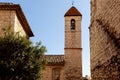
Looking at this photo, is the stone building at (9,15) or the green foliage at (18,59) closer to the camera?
the green foliage at (18,59)

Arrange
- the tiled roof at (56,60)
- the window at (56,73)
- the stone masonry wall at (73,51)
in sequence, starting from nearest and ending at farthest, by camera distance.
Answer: the stone masonry wall at (73,51) → the tiled roof at (56,60) → the window at (56,73)

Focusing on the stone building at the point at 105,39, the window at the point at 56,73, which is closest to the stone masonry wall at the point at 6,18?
the stone building at the point at 105,39

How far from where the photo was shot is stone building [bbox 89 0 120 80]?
10.2m

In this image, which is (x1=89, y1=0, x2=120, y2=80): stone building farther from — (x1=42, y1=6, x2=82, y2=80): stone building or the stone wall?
(x1=42, y1=6, x2=82, y2=80): stone building

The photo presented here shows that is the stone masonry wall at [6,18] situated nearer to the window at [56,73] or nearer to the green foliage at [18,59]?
the green foliage at [18,59]

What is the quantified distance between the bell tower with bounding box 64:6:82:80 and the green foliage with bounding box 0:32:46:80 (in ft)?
39.9

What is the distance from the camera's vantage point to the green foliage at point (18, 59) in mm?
16781

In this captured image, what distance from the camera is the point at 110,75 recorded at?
35.6 feet

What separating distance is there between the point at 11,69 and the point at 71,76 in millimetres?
13612

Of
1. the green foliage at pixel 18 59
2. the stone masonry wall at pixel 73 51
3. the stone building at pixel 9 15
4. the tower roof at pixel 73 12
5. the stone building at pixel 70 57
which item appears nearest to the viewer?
the green foliage at pixel 18 59

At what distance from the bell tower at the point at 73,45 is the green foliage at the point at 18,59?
1217 centimetres

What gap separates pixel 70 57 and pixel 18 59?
13.9m

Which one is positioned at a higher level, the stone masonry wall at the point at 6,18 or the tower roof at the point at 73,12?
the tower roof at the point at 73,12

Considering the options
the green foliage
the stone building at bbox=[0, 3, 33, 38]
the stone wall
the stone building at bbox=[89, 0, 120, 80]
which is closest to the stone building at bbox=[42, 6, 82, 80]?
the stone building at bbox=[0, 3, 33, 38]
